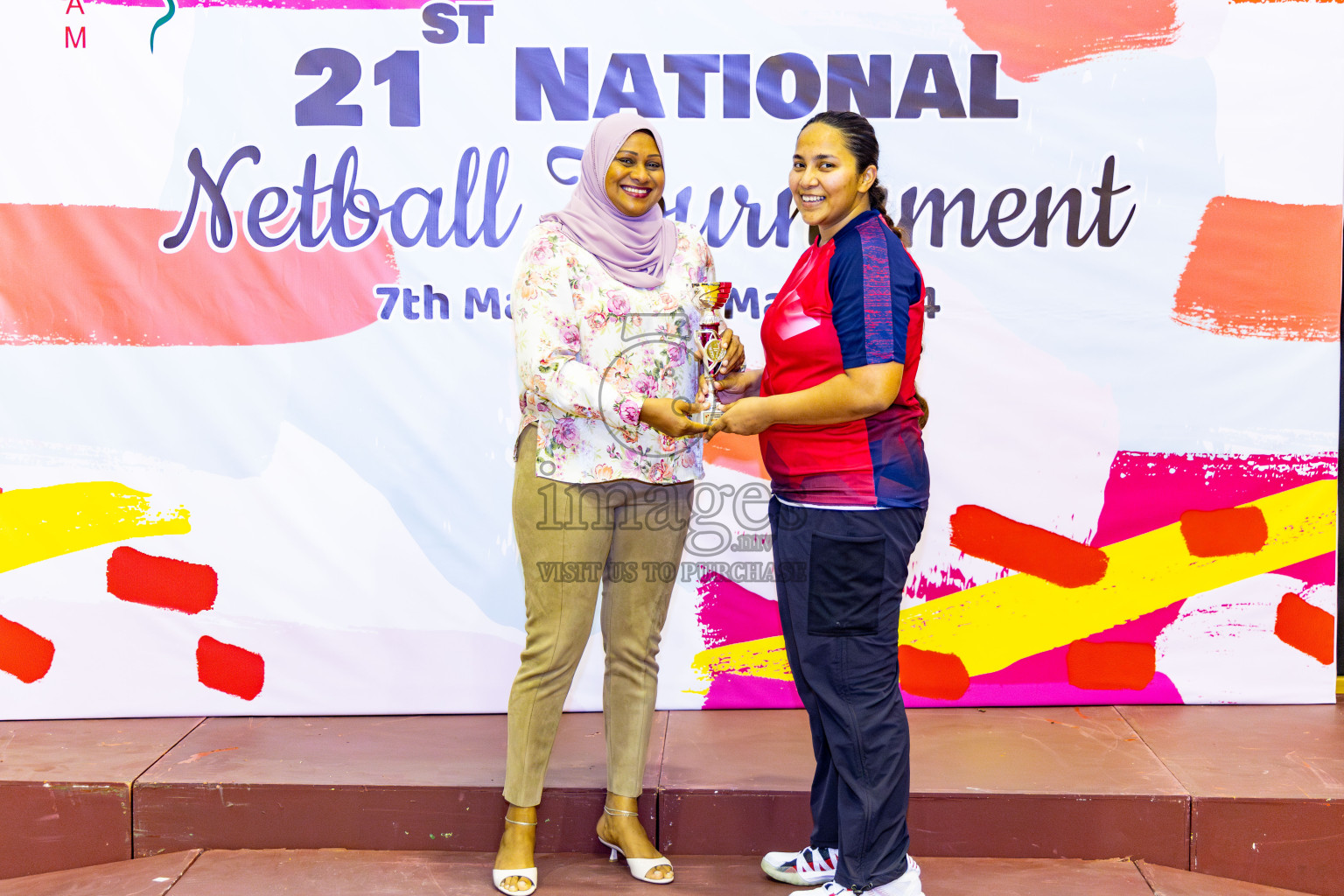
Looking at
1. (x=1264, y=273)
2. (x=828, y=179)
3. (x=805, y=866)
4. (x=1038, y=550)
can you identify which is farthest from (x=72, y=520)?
(x=1264, y=273)

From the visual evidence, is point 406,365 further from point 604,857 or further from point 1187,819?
point 1187,819

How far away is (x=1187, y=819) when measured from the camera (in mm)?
2502

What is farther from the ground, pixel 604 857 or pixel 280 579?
pixel 280 579

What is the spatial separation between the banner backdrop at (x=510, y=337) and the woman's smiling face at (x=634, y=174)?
2.69 feet

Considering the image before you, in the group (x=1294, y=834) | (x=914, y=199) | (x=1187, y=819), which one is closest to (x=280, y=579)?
(x=914, y=199)

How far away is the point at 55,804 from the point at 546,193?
6.45 ft

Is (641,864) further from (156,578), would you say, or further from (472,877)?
(156,578)

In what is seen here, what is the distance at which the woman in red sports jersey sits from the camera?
2.04 meters

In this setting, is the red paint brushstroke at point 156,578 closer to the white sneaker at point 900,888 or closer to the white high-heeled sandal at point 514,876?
the white high-heeled sandal at point 514,876

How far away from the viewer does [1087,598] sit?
3.11 meters

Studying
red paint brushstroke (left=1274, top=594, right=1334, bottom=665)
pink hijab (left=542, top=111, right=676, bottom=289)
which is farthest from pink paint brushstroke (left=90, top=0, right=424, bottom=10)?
red paint brushstroke (left=1274, top=594, right=1334, bottom=665)

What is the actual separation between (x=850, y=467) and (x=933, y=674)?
127 centimetres

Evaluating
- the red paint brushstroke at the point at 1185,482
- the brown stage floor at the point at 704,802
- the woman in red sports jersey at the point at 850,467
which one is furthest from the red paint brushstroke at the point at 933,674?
the woman in red sports jersey at the point at 850,467

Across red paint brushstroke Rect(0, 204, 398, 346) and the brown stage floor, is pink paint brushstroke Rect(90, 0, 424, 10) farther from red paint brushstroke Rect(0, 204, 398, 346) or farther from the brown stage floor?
the brown stage floor
